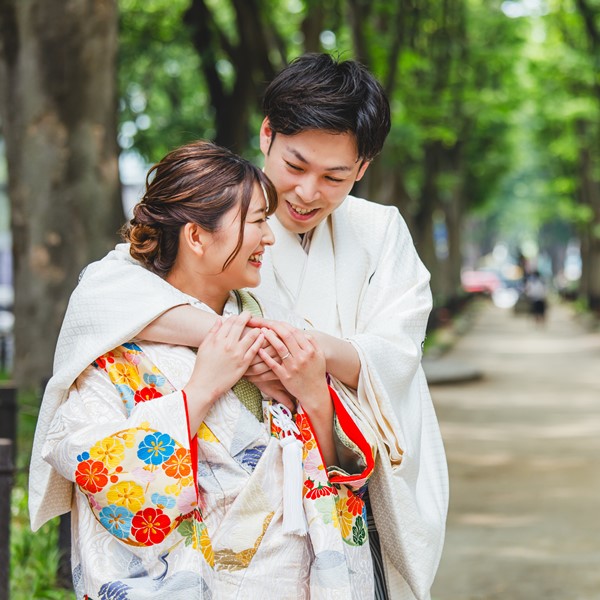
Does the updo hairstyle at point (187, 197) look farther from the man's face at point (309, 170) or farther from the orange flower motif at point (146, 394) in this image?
the orange flower motif at point (146, 394)

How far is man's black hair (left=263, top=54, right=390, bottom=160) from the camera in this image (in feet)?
8.41

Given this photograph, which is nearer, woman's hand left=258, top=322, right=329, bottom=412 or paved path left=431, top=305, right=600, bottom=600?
woman's hand left=258, top=322, right=329, bottom=412

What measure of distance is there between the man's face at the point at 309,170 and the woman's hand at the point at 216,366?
44cm

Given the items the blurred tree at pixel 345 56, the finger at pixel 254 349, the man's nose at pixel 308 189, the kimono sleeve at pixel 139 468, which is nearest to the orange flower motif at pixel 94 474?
the kimono sleeve at pixel 139 468

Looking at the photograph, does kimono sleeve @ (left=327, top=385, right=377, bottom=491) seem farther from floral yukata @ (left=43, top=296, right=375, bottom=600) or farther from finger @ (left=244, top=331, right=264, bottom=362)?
finger @ (left=244, top=331, right=264, bottom=362)

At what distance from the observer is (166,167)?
7.98 ft

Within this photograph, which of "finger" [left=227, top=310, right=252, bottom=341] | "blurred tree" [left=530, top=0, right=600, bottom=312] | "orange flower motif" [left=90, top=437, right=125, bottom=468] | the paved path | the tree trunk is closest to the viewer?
"orange flower motif" [left=90, top=437, right=125, bottom=468]

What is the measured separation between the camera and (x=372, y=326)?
2648mm

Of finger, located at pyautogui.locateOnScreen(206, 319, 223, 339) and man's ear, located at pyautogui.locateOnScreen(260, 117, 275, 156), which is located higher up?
man's ear, located at pyautogui.locateOnScreen(260, 117, 275, 156)

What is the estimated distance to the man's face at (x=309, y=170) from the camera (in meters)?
2.61

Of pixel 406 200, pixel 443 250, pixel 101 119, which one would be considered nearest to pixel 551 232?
pixel 443 250

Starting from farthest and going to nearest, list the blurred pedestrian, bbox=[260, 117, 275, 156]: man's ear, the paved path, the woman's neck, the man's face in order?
the blurred pedestrian, the paved path, bbox=[260, 117, 275, 156]: man's ear, the man's face, the woman's neck

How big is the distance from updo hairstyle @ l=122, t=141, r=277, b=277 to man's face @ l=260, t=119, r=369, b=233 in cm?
17

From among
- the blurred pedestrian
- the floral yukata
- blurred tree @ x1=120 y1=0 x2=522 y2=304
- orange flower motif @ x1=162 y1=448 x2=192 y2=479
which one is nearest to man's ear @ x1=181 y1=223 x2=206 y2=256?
the floral yukata
